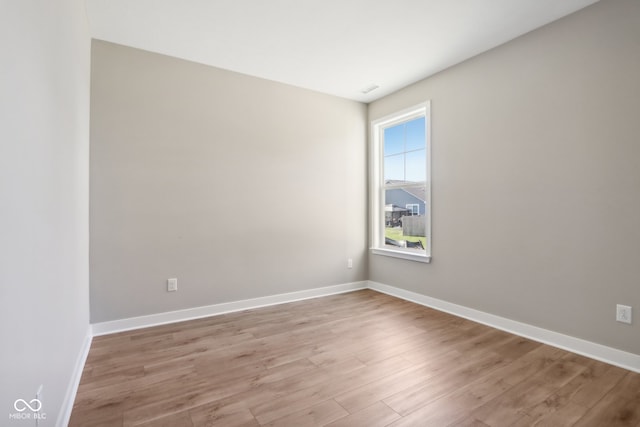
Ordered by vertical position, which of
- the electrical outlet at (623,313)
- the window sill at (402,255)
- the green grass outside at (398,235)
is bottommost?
the electrical outlet at (623,313)

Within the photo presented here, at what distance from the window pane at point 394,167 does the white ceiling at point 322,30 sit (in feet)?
3.53

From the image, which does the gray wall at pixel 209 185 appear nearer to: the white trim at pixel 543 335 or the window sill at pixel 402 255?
the window sill at pixel 402 255

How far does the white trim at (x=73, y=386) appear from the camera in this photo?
4.92 ft

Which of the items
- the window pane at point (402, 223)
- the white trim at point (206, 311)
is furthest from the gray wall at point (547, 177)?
the white trim at point (206, 311)

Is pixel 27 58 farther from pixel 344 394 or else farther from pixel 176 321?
pixel 176 321

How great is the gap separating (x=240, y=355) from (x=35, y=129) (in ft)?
6.17

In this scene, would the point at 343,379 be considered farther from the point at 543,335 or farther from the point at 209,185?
the point at 209,185

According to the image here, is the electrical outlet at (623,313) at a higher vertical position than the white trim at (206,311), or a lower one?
higher

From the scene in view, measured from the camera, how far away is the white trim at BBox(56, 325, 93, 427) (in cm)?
150

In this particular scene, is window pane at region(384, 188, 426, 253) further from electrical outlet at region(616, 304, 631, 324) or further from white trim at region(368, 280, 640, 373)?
electrical outlet at region(616, 304, 631, 324)

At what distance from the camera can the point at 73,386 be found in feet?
5.86

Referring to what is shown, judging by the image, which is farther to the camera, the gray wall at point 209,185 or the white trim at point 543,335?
the gray wall at point 209,185

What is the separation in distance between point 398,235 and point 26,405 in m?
3.69

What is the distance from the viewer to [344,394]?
5.99 feet
